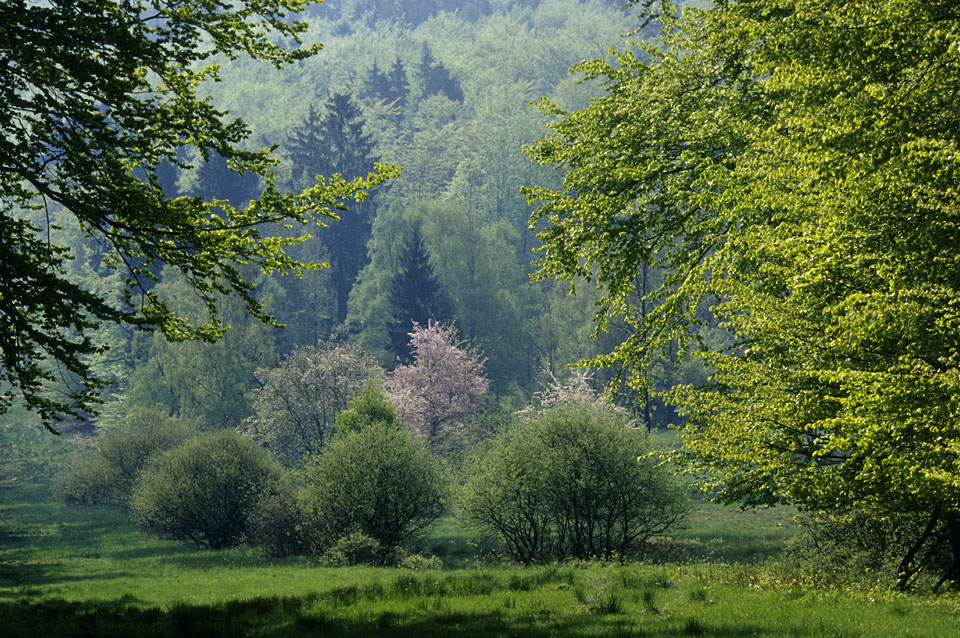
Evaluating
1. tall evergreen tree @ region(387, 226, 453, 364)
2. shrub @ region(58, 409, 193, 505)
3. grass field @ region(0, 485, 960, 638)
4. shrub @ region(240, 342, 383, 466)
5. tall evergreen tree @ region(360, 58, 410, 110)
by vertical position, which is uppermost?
tall evergreen tree @ region(360, 58, 410, 110)

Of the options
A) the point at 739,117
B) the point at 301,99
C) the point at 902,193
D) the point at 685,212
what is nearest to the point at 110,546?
the point at 685,212

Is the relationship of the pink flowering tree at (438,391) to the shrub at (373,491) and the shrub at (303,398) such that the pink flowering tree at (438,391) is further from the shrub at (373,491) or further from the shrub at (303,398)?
the shrub at (373,491)

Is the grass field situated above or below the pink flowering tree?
below

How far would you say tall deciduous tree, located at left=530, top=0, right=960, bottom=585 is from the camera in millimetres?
9500

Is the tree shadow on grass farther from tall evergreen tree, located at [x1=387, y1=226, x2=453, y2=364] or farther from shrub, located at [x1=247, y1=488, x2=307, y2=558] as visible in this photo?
tall evergreen tree, located at [x1=387, y1=226, x2=453, y2=364]

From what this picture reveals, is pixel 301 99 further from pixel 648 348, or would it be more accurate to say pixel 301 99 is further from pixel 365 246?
pixel 648 348

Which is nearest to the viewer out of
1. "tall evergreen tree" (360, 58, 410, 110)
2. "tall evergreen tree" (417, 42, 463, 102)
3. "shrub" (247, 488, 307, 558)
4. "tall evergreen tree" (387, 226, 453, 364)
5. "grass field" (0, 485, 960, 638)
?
"grass field" (0, 485, 960, 638)

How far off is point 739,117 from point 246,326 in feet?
163

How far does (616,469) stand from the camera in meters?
22.1

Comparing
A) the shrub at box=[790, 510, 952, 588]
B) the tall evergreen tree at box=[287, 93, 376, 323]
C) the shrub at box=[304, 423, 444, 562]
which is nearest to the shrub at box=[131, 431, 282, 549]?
the shrub at box=[304, 423, 444, 562]

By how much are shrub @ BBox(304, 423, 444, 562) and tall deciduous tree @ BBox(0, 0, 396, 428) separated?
1485cm

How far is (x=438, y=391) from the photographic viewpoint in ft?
178

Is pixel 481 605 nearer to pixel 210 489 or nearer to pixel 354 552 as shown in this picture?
pixel 354 552

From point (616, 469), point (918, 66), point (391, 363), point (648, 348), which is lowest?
point (616, 469)
